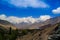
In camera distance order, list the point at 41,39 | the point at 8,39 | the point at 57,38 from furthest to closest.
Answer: the point at 8,39 → the point at 41,39 → the point at 57,38

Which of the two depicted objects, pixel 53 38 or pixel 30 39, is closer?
pixel 53 38

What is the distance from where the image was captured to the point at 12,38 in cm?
9950

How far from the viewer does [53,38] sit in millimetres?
54375

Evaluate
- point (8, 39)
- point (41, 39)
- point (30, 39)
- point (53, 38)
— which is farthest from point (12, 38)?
point (53, 38)

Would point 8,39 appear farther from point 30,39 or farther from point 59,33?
point 59,33

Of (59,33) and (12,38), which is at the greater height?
(12,38)

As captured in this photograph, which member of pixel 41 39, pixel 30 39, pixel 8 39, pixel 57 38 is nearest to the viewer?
pixel 57 38

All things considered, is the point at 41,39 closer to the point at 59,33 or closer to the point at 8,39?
the point at 59,33

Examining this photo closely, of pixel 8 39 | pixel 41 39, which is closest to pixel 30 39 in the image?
pixel 41 39

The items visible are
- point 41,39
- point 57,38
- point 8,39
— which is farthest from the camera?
point 8,39

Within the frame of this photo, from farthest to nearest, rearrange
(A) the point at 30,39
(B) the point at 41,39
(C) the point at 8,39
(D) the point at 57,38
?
(C) the point at 8,39 → (A) the point at 30,39 → (B) the point at 41,39 → (D) the point at 57,38

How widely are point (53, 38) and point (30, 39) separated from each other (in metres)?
25.9

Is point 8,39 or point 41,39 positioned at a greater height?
point 8,39

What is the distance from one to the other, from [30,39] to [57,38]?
90.0ft
